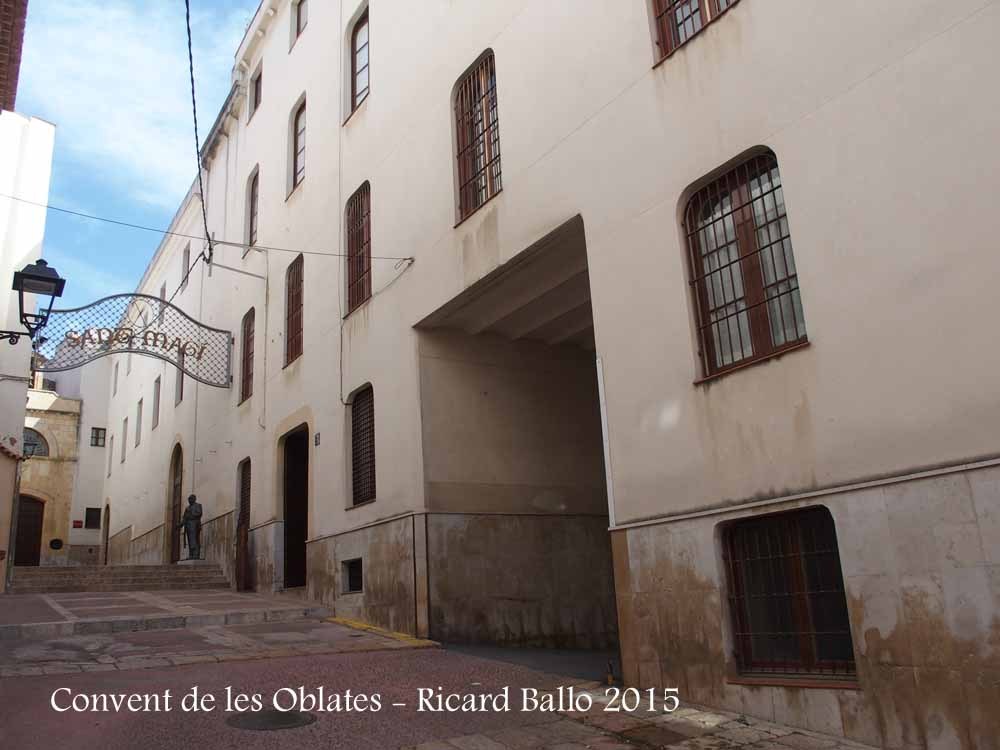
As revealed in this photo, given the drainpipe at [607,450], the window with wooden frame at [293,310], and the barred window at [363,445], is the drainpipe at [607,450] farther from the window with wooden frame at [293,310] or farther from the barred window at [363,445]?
the window with wooden frame at [293,310]

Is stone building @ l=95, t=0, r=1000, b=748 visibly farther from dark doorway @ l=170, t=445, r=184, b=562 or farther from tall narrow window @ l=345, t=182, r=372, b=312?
dark doorway @ l=170, t=445, r=184, b=562

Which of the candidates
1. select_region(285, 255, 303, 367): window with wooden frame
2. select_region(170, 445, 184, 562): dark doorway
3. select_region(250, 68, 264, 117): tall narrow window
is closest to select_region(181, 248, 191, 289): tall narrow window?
select_region(170, 445, 184, 562): dark doorway

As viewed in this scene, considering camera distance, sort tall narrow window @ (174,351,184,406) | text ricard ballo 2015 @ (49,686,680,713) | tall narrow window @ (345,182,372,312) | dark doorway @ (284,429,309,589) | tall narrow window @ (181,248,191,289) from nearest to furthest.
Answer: text ricard ballo 2015 @ (49,686,680,713), tall narrow window @ (345,182,372,312), dark doorway @ (284,429,309,589), tall narrow window @ (174,351,184,406), tall narrow window @ (181,248,191,289)

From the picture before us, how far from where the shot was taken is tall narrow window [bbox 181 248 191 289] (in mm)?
25312

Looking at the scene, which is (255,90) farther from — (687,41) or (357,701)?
(357,701)

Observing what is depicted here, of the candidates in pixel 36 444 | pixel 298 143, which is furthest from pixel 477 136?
pixel 36 444

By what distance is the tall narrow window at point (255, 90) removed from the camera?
20.2 metres

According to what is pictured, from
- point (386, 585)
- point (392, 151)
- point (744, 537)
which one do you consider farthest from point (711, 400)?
point (392, 151)

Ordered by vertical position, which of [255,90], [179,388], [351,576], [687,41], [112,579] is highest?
[255,90]

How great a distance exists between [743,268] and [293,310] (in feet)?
36.6

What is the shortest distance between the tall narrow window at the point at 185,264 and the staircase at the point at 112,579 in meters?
10.2

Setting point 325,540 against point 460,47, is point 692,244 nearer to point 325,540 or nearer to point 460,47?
point 460,47

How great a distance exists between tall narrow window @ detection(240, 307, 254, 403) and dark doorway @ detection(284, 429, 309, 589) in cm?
280

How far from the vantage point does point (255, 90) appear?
20562mm
